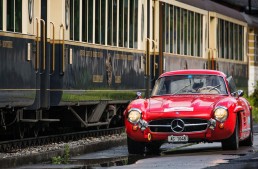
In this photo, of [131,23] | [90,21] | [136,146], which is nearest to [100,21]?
[90,21]

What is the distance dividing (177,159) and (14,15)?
3.92 meters

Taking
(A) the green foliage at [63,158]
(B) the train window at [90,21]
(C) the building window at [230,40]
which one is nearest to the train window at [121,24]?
(B) the train window at [90,21]

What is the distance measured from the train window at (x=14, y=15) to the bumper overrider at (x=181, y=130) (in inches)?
98.5

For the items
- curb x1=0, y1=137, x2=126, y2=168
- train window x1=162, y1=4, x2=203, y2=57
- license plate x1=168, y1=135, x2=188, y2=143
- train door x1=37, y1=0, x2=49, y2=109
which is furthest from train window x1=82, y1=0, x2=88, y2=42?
train window x1=162, y1=4, x2=203, y2=57

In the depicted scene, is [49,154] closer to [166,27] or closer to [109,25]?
[109,25]

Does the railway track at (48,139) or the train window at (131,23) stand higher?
the train window at (131,23)

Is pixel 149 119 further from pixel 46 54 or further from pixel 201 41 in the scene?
pixel 201 41

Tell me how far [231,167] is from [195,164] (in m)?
0.95

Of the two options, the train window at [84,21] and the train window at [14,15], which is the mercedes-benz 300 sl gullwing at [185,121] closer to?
the train window at [14,15]

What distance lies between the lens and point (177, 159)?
52.8 ft

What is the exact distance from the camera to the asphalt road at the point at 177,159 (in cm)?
1477

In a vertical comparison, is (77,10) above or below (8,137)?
above

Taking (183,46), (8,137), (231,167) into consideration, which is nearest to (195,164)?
(231,167)

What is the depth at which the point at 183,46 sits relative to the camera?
30969 millimetres
